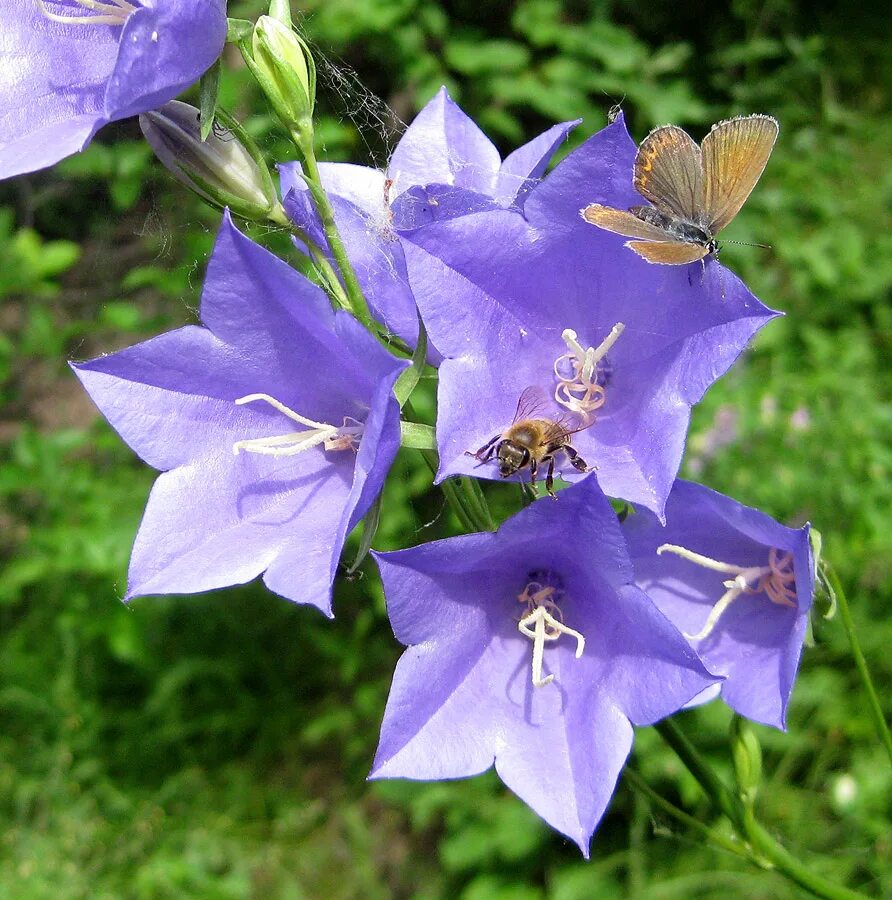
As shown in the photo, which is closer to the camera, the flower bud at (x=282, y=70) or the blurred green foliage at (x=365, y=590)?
the flower bud at (x=282, y=70)

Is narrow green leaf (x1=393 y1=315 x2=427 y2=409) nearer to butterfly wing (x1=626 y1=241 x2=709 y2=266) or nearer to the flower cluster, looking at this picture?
the flower cluster

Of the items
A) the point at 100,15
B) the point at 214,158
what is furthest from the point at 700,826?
the point at 100,15

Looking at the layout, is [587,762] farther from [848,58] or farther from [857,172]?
[848,58]

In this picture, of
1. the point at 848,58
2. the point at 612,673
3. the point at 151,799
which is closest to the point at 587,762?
the point at 612,673

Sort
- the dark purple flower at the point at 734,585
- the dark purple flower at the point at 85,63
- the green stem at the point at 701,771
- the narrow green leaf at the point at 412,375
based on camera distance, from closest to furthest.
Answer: the dark purple flower at the point at 85,63, the narrow green leaf at the point at 412,375, the dark purple flower at the point at 734,585, the green stem at the point at 701,771

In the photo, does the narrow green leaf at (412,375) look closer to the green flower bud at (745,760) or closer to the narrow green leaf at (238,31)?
the narrow green leaf at (238,31)

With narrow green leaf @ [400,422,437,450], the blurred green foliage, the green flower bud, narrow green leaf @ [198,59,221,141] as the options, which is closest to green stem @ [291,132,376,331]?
narrow green leaf @ [198,59,221,141]

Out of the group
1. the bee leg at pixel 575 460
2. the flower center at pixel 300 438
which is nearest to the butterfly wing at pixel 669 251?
the bee leg at pixel 575 460

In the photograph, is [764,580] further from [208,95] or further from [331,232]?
[208,95]
